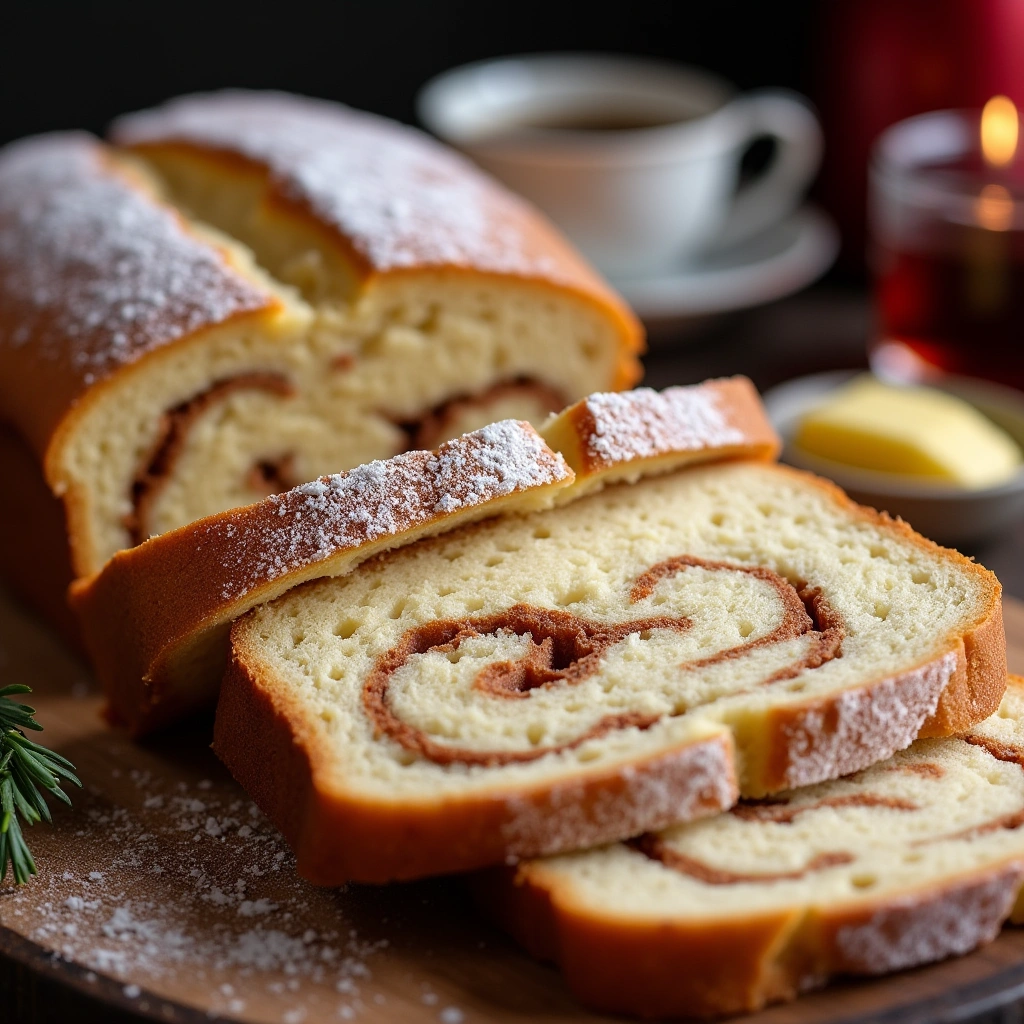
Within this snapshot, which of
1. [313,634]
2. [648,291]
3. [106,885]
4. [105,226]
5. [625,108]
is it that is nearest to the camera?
[106,885]

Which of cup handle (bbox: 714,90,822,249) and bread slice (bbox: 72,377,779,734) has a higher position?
cup handle (bbox: 714,90,822,249)

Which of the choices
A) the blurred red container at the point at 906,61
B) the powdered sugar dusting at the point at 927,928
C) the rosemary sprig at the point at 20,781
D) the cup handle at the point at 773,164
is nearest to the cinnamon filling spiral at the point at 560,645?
the powdered sugar dusting at the point at 927,928

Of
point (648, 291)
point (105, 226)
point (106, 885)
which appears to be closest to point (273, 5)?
point (648, 291)

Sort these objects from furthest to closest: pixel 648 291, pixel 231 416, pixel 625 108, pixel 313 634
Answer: pixel 625 108, pixel 648 291, pixel 231 416, pixel 313 634

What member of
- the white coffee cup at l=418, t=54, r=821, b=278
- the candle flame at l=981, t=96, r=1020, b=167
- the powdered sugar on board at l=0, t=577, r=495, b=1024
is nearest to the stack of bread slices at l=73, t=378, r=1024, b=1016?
the powdered sugar on board at l=0, t=577, r=495, b=1024

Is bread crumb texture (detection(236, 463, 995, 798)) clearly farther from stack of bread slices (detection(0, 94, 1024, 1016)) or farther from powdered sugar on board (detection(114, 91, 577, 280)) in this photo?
powdered sugar on board (detection(114, 91, 577, 280))

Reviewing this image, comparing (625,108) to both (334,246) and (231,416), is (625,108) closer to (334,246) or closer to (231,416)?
(334,246)
